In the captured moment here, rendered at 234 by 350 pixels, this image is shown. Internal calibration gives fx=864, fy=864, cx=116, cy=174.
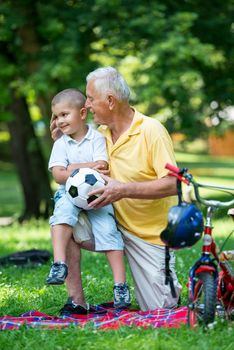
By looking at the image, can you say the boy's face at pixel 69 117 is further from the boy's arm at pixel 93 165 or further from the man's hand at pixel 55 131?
the boy's arm at pixel 93 165

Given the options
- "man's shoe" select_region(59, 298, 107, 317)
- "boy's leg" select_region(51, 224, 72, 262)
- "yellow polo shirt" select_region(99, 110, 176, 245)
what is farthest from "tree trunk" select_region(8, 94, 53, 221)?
"boy's leg" select_region(51, 224, 72, 262)

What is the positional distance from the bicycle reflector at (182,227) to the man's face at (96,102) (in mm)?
1215

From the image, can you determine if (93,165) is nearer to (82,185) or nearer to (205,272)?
(82,185)

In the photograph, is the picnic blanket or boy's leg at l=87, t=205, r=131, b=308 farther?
boy's leg at l=87, t=205, r=131, b=308

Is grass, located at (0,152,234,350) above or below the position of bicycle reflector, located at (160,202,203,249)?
below

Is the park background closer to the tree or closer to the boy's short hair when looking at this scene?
the tree

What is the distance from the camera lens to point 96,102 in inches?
225

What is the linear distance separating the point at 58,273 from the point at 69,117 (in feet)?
3.61

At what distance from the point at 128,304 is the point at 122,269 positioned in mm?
230

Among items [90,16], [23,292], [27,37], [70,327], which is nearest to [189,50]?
[90,16]

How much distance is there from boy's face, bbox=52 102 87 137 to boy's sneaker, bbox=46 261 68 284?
0.96 meters

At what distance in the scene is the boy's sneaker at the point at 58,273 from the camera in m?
5.28

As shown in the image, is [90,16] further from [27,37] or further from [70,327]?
[70,327]

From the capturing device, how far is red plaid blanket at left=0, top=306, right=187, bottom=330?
5.10 meters
